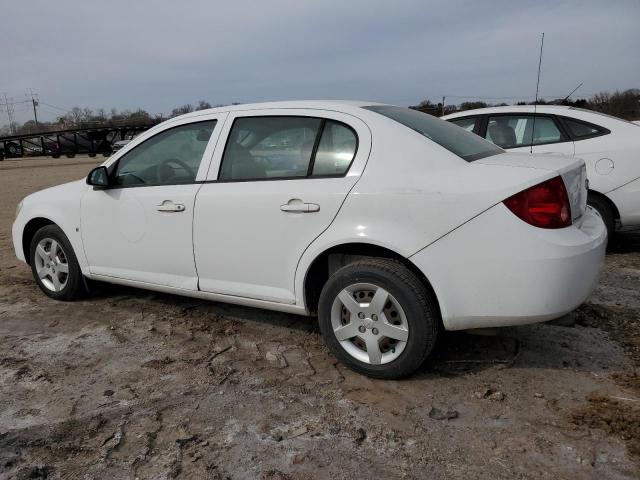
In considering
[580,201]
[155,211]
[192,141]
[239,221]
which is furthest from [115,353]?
[580,201]

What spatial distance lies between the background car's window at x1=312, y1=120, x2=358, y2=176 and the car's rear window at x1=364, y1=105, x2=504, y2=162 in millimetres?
259

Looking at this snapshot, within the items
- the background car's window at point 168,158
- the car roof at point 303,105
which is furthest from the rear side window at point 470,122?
the background car's window at point 168,158

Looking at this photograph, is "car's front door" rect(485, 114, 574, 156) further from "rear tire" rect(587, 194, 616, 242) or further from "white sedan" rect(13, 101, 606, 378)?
"white sedan" rect(13, 101, 606, 378)

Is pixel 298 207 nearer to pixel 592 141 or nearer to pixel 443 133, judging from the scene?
pixel 443 133

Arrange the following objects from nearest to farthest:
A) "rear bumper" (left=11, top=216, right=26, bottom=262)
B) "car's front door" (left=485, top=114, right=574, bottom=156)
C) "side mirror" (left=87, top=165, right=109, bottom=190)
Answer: "side mirror" (left=87, top=165, right=109, bottom=190), "rear bumper" (left=11, top=216, right=26, bottom=262), "car's front door" (left=485, top=114, right=574, bottom=156)

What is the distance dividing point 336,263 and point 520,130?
400cm

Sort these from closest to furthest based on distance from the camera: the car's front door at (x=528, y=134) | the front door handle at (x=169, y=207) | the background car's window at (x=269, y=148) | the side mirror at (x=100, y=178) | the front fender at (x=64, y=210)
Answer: the background car's window at (x=269, y=148) < the front door handle at (x=169, y=207) < the side mirror at (x=100, y=178) < the front fender at (x=64, y=210) < the car's front door at (x=528, y=134)

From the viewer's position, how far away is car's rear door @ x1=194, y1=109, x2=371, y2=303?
305 cm

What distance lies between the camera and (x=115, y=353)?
3.49 m

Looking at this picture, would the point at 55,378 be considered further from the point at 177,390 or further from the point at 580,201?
the point at 580,201

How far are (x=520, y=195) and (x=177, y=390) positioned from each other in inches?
84.7

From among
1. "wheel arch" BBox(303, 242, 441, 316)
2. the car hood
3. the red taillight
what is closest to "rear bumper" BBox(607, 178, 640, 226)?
the red taillight

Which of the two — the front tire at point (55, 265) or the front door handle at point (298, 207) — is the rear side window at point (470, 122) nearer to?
the front door handle at point (298, 207)

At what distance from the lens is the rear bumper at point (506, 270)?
2.55m
